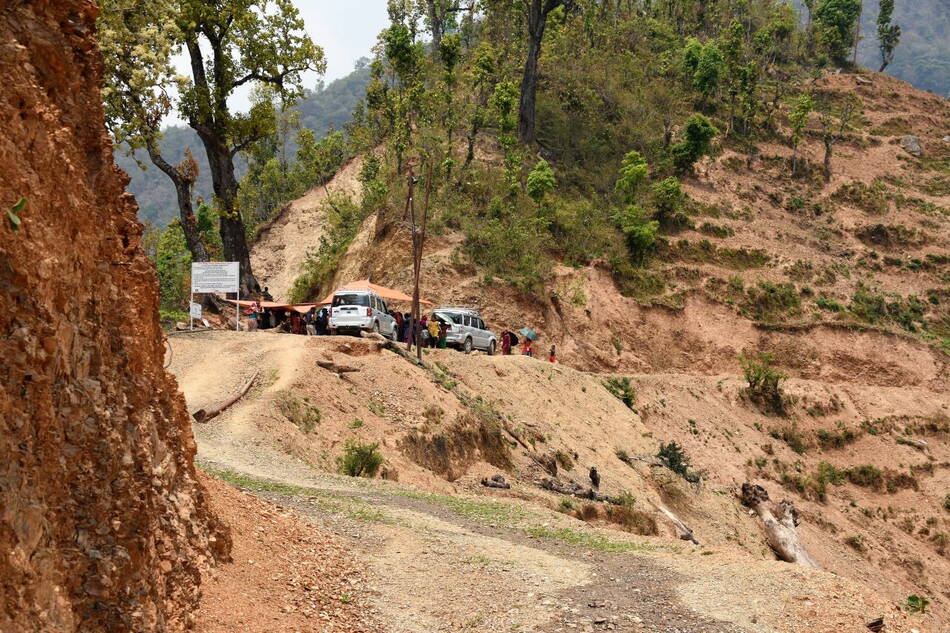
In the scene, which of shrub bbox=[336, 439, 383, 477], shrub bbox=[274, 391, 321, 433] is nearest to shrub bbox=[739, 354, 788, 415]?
shrub bbox=[274, 391, 321, 433]

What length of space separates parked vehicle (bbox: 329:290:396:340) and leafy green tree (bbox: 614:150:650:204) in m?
23.9

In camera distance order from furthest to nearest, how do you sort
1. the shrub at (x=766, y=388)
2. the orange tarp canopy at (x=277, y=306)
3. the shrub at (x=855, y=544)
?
the shrub at (x=766, y=388) → the orange tarp canopy at (x=277, y=306) → the shrub at (x=855, y=544)

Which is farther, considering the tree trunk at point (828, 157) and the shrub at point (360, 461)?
the tree trunk at point (828, 157)

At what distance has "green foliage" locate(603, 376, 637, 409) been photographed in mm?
35562

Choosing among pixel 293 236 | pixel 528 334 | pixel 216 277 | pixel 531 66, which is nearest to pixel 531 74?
pixel 531 66

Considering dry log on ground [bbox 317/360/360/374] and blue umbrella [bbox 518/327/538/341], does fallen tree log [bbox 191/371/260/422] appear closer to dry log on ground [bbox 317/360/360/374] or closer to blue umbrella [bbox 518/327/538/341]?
dry log on ground [bbox 317/360/360/374]

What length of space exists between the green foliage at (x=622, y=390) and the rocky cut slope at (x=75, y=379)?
28.7 meters

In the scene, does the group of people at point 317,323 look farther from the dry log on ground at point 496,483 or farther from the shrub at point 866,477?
the shrub at point 866,477

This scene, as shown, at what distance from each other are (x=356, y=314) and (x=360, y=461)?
1047 cm

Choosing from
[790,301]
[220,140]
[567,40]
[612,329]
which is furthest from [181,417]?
[567,40]

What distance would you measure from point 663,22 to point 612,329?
40910 mm

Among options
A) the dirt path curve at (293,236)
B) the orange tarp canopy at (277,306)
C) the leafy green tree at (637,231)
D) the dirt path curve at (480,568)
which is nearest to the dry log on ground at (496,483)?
the dirt path curve at (480,568)

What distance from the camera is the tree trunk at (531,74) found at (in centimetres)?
5097

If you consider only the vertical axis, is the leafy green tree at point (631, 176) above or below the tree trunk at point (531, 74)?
below
